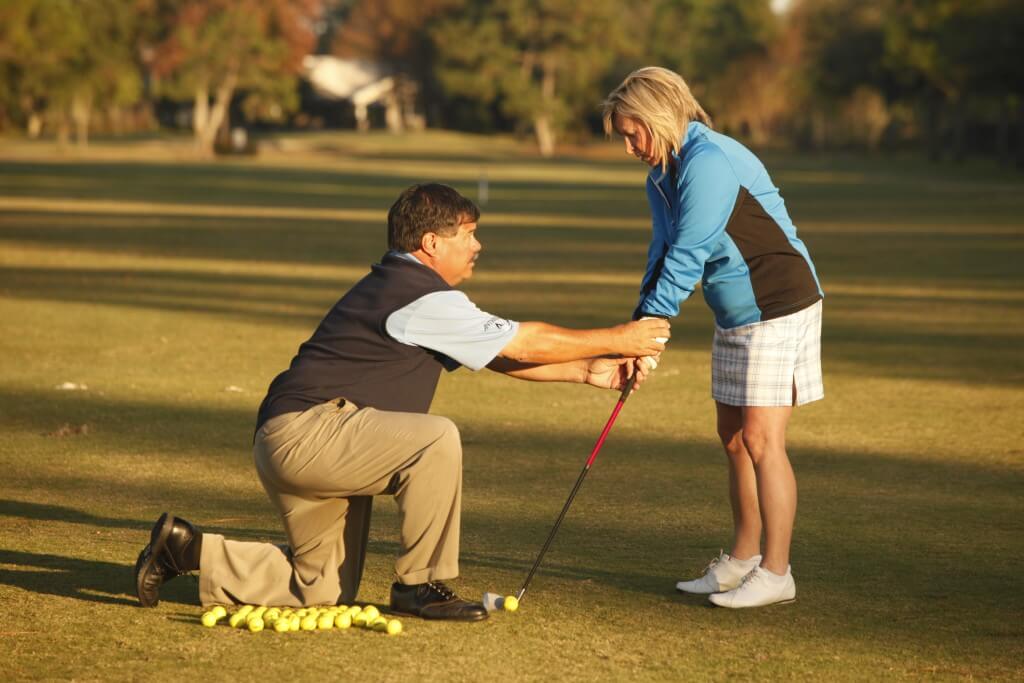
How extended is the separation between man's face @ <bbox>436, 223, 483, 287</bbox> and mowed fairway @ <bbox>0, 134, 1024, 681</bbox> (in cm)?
134

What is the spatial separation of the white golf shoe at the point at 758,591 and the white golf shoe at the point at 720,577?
5.7 inches

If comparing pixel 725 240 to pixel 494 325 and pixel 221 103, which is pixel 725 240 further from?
pixel 221 103

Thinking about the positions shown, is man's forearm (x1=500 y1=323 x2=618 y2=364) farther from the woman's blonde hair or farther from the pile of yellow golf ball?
the pile of yellow golf ball

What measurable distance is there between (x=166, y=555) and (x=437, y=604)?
3.38 ft

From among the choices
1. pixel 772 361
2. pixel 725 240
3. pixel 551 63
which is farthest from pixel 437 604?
pixel 551 63

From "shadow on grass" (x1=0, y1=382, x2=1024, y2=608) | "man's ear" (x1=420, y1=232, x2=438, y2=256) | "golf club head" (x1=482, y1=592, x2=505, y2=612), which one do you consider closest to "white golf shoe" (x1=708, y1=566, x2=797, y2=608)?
"shadow on grass" (x1=0, y1=382, x2=1024, y2=608)

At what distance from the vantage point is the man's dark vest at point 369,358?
5.73 meters

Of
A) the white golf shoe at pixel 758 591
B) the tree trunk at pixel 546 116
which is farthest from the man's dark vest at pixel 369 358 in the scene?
the tree trunk at pixel 546 116

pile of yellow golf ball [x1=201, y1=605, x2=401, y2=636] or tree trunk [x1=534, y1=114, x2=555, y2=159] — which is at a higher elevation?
pile of yellow golf ball [x1=201, y1=605, x2=401, y2=636]

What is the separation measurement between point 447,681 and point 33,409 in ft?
21.5

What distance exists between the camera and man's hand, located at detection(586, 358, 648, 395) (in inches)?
256

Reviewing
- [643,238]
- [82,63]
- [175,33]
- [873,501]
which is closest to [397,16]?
[175,33]

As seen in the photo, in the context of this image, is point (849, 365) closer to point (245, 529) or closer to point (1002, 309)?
point (1002, 309)

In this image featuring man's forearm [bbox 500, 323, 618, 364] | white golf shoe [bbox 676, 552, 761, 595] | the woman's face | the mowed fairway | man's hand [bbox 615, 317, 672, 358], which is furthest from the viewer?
white golf shoe [bbox 676, 552, 761, 595]
